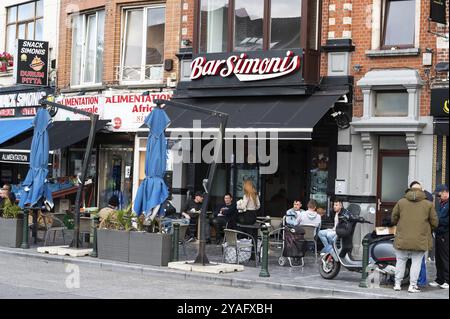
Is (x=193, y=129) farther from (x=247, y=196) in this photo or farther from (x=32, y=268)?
(x=32, y=268)

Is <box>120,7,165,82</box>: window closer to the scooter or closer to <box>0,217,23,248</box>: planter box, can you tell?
<box>0,217,23,248</box>: planter box

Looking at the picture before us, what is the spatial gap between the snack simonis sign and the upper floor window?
254 inches

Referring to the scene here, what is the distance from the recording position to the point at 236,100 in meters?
19.7

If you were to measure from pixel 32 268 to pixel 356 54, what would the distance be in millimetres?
8882

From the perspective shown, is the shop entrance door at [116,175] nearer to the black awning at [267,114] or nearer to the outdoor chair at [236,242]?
the black awning at [267,114]

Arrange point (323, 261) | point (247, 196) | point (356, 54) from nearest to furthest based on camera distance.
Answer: point (323, 261), point (247, 196), point (356, 54)

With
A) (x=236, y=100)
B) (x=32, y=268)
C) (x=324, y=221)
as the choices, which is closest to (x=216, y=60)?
(x=236, y=100)

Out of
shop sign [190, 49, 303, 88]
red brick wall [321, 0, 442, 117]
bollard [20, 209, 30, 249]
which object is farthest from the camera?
shop sign [190, 49, 303, 88]

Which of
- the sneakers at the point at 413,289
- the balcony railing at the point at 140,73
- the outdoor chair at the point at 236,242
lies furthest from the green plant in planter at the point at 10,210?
the sneakers at the point at 413,289

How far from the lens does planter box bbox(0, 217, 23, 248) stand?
1788cm

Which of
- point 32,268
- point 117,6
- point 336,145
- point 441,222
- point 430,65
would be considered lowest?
point 32,268

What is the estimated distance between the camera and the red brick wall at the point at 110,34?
70.7 feet

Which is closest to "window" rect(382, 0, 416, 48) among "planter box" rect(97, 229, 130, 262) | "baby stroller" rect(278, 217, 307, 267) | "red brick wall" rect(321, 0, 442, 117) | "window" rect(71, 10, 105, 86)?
"red brick wall" rect(321, 0, 442, 117)

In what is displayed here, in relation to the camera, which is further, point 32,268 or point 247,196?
point 247,196
